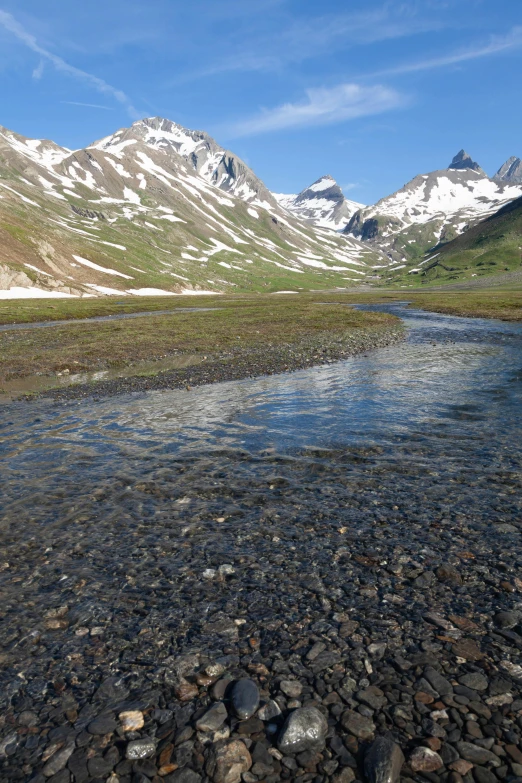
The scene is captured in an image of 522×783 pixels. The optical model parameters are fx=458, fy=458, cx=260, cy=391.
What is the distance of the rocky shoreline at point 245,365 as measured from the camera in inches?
1131

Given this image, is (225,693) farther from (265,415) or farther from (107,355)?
(107,355)

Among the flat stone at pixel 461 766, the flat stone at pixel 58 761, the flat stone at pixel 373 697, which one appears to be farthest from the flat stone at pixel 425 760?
the flat stone at pixel 58 761

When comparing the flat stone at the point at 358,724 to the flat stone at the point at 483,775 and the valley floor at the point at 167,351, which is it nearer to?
the flat stone at the point at 483,775

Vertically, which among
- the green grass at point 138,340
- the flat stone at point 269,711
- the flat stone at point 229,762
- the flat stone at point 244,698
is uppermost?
the flat stone at point 229,762

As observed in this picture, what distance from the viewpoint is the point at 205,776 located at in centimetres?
546

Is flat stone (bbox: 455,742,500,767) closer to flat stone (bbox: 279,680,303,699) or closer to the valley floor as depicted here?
flat stone (bbox: 279,680,303,699)

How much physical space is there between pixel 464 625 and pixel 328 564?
2.82m

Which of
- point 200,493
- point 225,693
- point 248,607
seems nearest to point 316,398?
point 200,493

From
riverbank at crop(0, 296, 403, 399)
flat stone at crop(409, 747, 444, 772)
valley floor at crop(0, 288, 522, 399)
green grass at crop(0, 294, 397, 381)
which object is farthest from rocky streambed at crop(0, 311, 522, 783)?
green grass at crop(0, 294, 397, 381)

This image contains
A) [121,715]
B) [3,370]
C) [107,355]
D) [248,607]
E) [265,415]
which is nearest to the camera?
[121,715]

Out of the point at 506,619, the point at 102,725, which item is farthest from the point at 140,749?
the point at 506,619

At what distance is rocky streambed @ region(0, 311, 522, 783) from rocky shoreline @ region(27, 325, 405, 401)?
35.0 feet

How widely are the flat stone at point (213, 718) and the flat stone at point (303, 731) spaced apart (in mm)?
822

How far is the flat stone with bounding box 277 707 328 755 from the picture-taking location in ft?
19.0
